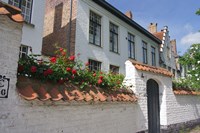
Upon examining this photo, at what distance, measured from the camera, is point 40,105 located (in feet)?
11.6

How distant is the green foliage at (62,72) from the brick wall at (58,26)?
6829 mm

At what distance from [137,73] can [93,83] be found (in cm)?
215

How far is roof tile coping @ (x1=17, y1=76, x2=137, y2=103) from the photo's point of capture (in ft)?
11.1

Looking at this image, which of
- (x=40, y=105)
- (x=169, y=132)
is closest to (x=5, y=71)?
(x=40, y=105)

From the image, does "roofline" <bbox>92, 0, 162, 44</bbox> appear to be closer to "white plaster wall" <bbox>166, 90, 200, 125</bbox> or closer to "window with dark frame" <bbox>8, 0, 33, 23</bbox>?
"window with dark frame" <bbox>8, 0, 33, 23</bbox>

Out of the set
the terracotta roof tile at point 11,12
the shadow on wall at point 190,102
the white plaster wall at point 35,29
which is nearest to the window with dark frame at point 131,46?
the shadow on wall at point 190,102

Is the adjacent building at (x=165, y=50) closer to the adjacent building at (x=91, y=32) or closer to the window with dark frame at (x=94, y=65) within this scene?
the adjacent building at (x=91, y=32)

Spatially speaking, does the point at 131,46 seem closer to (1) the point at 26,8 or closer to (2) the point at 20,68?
(1) the point at 26,8

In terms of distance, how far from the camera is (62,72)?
424 centimetres

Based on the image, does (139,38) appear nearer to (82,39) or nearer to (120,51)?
(120,51)

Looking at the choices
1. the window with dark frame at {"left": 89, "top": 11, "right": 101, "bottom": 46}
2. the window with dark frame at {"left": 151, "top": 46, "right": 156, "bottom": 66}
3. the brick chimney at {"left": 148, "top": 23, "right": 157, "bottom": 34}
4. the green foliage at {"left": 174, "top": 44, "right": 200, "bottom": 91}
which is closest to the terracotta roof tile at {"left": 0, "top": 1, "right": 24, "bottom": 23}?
the window with dark frame at {"left": 89, "top": 11, "right": 101, "bottom": 46}

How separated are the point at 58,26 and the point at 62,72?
998 cm

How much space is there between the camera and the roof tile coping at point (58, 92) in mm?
3383

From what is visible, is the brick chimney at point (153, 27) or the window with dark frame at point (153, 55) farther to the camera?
the brick chimney at point (153, 27)
